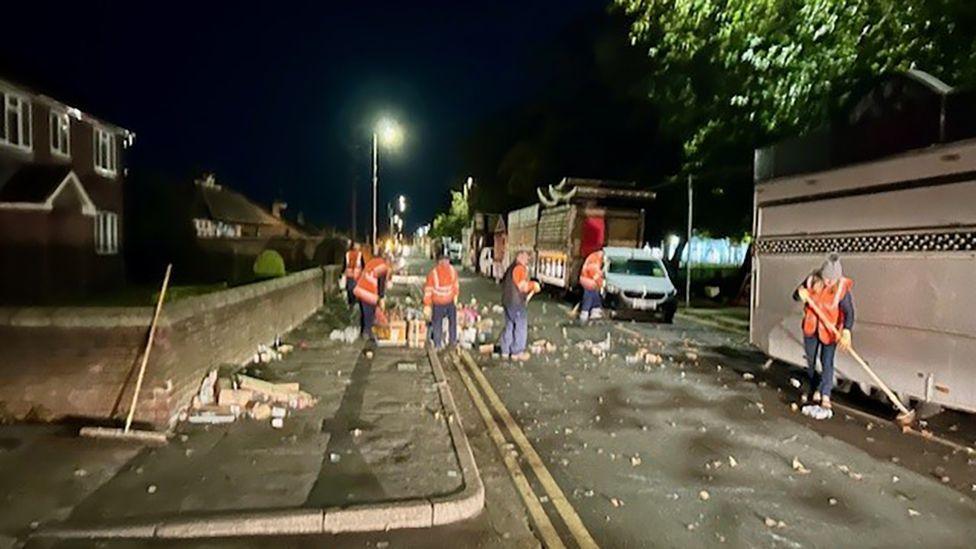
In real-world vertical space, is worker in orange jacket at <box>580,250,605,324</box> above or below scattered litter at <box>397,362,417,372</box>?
above

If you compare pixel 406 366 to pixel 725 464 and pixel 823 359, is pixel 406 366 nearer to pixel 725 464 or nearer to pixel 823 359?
pixel 725 464

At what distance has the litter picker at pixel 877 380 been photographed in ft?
26.9

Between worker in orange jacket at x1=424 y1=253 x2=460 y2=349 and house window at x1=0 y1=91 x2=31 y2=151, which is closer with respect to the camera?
worker in orange jacket at x1=424 y1=253 x2=460 y2=349

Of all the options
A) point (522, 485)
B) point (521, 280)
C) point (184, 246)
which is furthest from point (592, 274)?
point (184, 246)

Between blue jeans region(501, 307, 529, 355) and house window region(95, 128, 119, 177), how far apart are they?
1978 cm

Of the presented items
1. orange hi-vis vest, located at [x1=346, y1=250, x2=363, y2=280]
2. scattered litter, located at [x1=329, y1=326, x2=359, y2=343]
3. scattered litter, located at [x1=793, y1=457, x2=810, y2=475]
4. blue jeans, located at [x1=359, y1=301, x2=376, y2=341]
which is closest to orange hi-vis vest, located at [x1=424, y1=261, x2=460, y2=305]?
blue jeans, located at [x1=359, y1=301, x2=376, y2=341]

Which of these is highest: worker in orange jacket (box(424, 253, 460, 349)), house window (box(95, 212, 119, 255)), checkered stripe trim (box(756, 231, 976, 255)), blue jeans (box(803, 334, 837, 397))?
house window (box(95, 212, 119, 255))

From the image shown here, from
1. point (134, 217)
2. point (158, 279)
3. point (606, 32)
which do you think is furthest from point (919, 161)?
point (134, 217)

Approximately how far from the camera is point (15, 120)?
20719 millimetres

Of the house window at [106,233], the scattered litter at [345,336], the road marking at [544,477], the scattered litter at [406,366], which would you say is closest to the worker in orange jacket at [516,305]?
the scattered litter at [406,366]

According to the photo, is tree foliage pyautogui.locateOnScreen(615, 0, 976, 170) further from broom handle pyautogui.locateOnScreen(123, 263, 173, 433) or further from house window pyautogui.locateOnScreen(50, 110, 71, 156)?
house window pyautogui.locateOnScreen(50, 110, 71, 156)

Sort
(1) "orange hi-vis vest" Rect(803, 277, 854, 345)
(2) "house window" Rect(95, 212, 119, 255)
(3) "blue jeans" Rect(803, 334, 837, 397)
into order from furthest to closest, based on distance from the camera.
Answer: (2) "house window" Rect(95, 212, 119, 255) → (3) "blue jeans" Rect(803, 334, 837, 397) → (1) "orange hi-vis vest" Rect(803, 277, 854, 345)

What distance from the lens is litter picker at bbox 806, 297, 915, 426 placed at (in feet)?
26.9

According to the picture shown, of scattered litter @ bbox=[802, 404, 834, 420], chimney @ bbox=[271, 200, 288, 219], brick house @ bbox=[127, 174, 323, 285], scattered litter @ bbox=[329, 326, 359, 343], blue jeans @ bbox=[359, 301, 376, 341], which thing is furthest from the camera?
chimney @ bbox=[271, 200, 288, 219]
